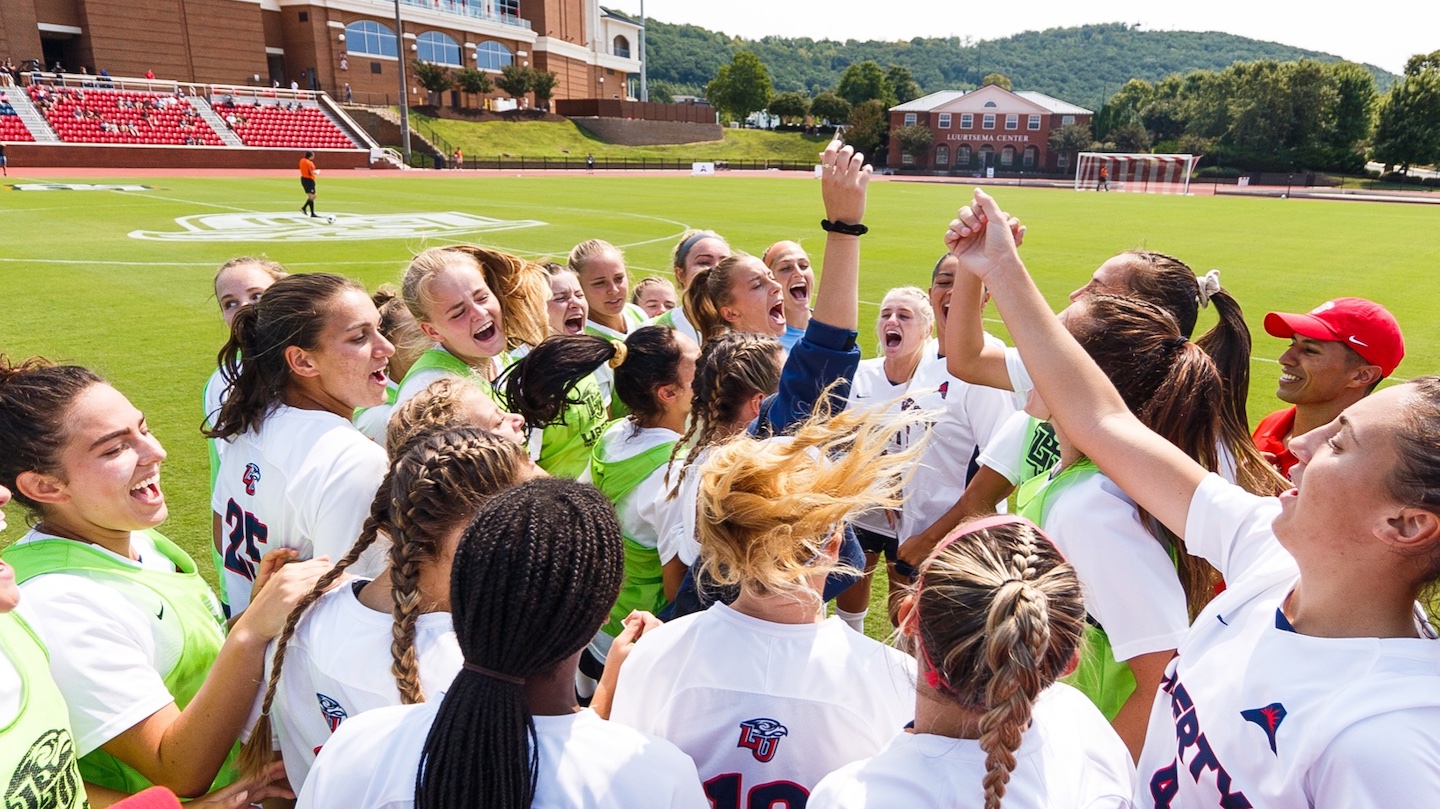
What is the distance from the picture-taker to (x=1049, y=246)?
829 inches

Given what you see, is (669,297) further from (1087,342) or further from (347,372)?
(1087,342)

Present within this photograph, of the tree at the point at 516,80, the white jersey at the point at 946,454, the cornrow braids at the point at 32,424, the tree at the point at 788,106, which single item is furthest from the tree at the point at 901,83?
the cornrow braids at the point at 32,424

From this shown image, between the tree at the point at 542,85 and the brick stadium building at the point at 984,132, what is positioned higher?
the tree at the point at 542,85

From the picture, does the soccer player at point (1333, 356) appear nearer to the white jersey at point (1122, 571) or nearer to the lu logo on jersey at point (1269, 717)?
the white jersey at point (1122, 571)

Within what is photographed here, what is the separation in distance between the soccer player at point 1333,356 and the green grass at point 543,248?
4926mm

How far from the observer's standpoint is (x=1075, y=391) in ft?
7.47

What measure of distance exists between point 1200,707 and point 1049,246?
21034 millimetres

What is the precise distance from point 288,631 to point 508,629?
3.02 feet

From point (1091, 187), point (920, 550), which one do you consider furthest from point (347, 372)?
point (1091, 187)

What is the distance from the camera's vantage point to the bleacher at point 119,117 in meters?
42.9

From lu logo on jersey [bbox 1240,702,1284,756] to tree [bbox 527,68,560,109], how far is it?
2952 inches

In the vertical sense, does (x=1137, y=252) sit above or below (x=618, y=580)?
above

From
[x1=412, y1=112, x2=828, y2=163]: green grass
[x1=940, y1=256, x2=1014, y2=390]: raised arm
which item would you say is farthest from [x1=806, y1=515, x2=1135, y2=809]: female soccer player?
[x1=412, y1=112, x2=828, y2=163]: green grass

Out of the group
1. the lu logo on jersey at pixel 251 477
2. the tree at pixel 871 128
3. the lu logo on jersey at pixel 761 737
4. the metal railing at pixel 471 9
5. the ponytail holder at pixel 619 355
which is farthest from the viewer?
the tree at pixel 871 128
